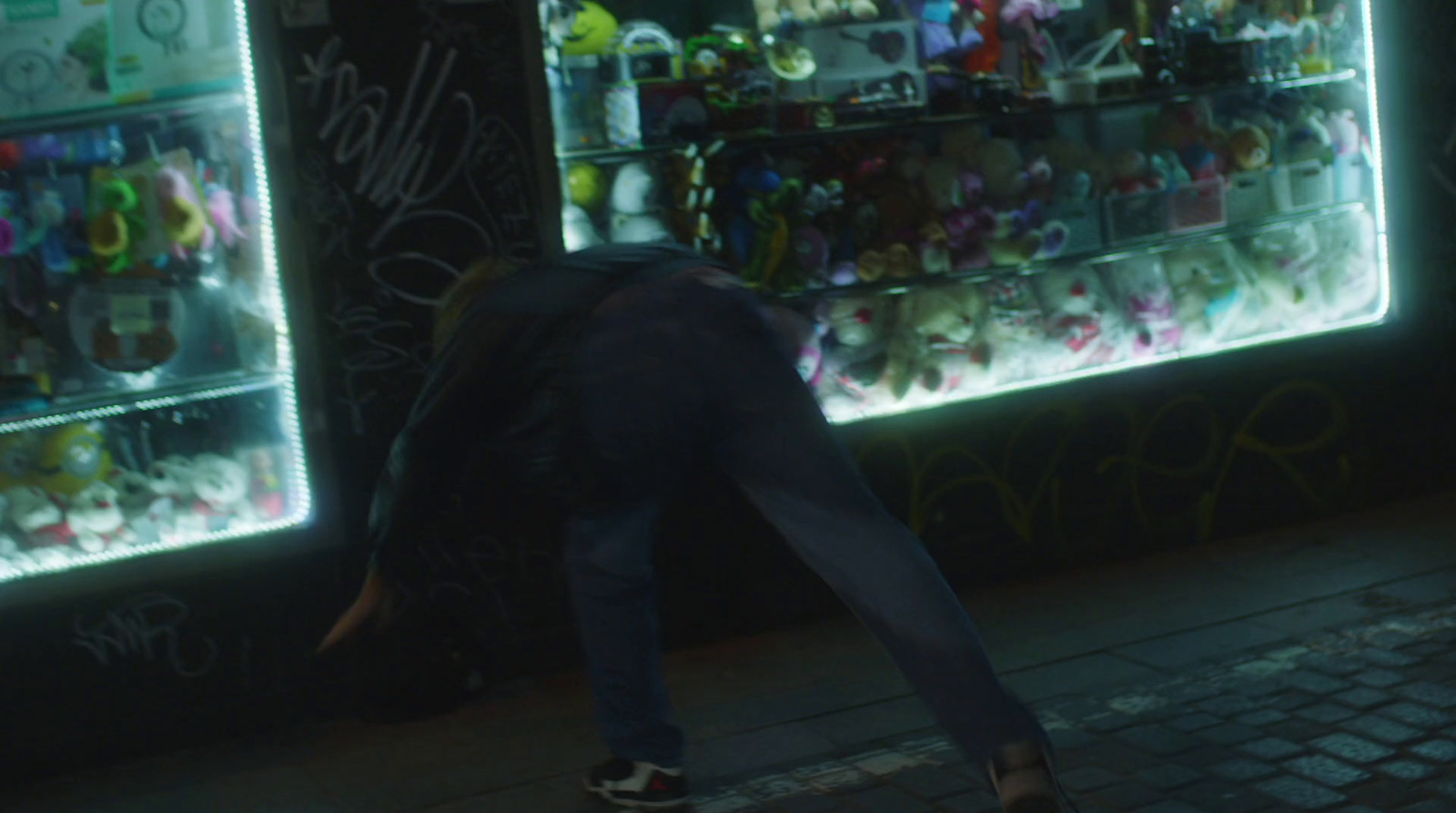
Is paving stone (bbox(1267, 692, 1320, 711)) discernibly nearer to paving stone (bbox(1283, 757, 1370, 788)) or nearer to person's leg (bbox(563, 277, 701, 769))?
paving stone (bbox(1283, 757, 1370, 788))

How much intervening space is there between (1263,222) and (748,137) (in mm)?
2188

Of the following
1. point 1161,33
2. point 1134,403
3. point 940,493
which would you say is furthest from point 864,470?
point 1161,33

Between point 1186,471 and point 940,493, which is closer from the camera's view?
point 940,493

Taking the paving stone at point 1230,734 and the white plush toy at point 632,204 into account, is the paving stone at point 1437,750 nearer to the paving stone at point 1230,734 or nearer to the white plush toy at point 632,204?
the paving stone at point 1230,734

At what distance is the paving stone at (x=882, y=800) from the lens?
4.33 metres

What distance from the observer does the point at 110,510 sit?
17.0 ft

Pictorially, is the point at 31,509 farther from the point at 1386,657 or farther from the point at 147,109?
the point at 1386,657

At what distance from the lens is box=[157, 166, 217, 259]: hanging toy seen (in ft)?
17.1

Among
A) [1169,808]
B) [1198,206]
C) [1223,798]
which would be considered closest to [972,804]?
[1169,808]

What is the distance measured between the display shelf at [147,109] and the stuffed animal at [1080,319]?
294 cm

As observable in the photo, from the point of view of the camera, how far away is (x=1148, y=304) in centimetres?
658

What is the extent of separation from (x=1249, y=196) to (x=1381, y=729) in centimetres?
275

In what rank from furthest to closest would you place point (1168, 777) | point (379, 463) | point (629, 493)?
1. point (379, 463)
2. point (1168, 777)
3. point (629, 493)

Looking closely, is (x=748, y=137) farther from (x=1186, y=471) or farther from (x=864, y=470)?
(x=1186, y=471)
